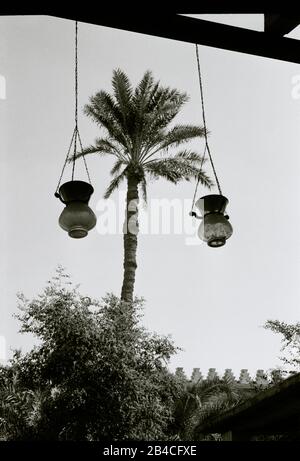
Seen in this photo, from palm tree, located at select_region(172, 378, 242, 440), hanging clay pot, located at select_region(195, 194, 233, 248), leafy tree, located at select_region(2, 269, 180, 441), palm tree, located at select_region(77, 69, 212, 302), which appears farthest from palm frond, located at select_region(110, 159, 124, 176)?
hanging clay pot, located at select_region(195, 194, 233, 248)

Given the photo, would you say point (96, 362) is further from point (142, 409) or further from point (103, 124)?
point (103, 124)

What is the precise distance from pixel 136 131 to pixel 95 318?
674cm

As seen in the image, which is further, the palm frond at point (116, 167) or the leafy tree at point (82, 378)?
the palm frond at point (116, 167)

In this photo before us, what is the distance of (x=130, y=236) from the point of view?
16.3 metres

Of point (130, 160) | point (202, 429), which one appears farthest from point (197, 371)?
point (202, 429)

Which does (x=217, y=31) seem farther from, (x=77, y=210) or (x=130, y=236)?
(x=130, y=236)

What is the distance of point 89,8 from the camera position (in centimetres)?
208

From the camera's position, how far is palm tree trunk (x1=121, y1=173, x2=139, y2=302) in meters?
15.5

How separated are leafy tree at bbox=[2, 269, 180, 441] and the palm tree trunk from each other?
217cm

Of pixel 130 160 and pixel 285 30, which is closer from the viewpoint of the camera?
pixel 285 30

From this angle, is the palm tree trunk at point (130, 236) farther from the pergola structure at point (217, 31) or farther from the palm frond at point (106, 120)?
the pergola structure at point (217, 31)

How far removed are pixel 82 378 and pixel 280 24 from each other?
1077 cm

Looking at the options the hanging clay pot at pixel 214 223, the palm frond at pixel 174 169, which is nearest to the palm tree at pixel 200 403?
the palm frond at pixel 174 169

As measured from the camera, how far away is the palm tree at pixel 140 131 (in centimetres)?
1697
